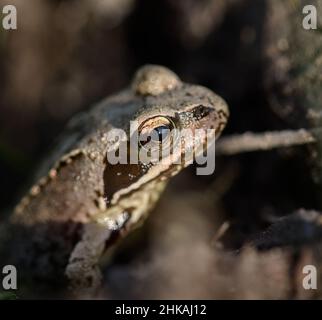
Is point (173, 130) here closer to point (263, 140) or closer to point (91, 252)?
point (263, 140)

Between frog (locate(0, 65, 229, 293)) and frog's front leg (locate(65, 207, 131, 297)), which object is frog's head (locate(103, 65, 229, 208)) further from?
frog's front leg (locate(65, 207, 131, 297))

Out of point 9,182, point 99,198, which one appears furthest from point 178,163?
point 9,182

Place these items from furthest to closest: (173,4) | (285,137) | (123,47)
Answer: (123,47) < (173,4) < (285,137)

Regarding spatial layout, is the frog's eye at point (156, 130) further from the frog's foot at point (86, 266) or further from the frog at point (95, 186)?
the frog's foot at point (86, 266)

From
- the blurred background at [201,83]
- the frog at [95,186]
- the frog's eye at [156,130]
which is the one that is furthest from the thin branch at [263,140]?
the frog's eye at [156,130]

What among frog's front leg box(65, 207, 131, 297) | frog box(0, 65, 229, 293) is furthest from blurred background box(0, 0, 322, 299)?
frog box(0, 65, 229, 293)

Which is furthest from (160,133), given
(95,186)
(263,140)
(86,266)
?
(86,266)
